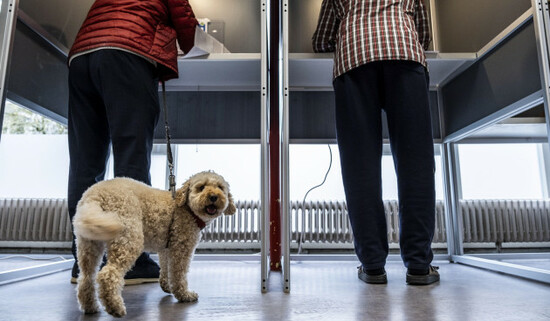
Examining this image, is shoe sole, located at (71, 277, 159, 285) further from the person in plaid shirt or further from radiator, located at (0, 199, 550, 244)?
radiator, located at (0, 199, 550, 244)

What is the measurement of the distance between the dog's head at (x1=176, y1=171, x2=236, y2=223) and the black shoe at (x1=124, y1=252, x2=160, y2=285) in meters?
0.45

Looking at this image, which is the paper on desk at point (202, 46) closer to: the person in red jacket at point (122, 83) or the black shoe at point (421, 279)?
the person in red jacket at point (122, 83)

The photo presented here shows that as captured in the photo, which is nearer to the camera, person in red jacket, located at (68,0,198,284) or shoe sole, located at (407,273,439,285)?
person in red jacket, located at (68,0,198,284)

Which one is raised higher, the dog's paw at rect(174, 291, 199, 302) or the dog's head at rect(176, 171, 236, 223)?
the dog's head at rect(176, 171, 236, 223)

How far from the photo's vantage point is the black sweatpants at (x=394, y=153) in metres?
1.27

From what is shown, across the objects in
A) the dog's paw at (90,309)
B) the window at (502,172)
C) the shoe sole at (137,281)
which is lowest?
the shoe sole at (137,281)

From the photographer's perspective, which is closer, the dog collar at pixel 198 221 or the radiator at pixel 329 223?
the dog collar at pixel 198 221

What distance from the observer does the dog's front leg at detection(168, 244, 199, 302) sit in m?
1.01

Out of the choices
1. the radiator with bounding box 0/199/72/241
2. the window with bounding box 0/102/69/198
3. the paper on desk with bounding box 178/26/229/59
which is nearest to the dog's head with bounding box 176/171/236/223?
the paper on desk with bounding box 178/26/229/59

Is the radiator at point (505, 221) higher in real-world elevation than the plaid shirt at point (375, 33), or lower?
lower

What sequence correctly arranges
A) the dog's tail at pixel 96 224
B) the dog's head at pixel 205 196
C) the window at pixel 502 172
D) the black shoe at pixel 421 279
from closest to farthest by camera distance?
the dog's tail at pixel 96 224 < the dog's head at pixel 205 196 < the black shoe at pixel 421 279 < the window at pixel 502 172

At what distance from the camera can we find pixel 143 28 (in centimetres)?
125

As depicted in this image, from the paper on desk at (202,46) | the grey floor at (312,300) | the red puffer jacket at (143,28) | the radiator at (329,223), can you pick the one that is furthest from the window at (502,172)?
the red puffer jacket at (143,28)

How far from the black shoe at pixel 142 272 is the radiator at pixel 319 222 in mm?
1321
